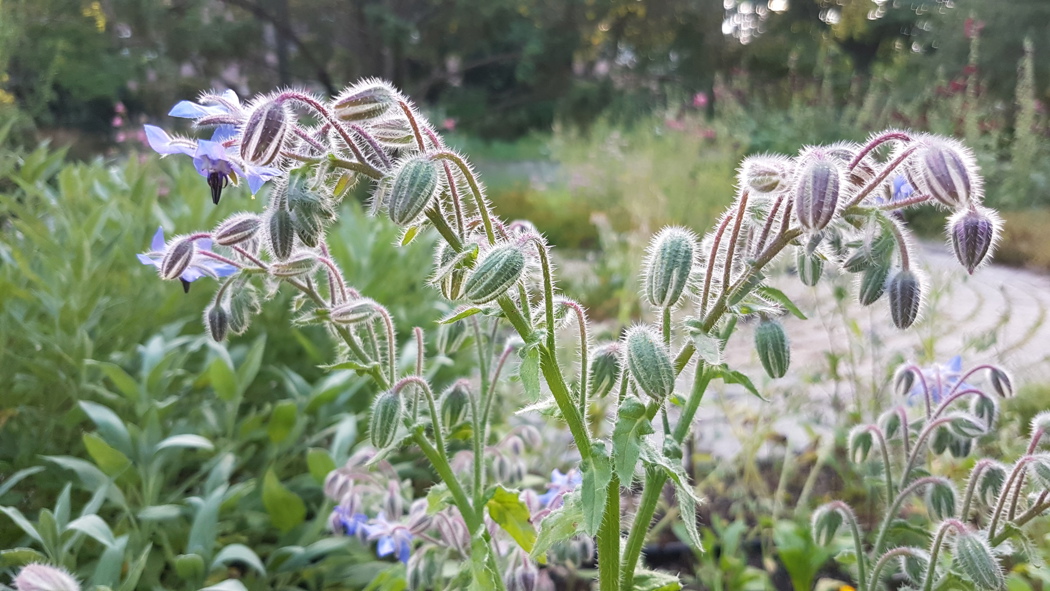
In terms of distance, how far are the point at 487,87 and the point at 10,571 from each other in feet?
48.3

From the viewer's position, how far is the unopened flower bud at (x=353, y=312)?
0.91 meters

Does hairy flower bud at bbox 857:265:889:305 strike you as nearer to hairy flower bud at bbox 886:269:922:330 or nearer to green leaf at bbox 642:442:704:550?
hairy flower bud at bbox 886:269:922:330

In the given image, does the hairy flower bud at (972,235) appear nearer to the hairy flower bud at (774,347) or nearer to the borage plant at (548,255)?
the borage plant at (548,255)

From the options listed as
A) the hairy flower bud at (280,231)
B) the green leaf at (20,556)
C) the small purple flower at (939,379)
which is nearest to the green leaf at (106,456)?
the green leaf at (20,556)

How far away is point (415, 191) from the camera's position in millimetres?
734

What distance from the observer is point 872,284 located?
0.89 metres

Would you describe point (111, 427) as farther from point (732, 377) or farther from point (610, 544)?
point (732, 377)

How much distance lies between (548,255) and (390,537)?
2.44 feet

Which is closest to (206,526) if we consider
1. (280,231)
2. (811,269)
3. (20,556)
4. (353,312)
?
(20,556)

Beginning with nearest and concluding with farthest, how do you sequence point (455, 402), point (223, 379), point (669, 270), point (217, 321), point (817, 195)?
point (817, 195) → point (669, 270) → point (217, 321) → point (455, 402) → point (223, 379)

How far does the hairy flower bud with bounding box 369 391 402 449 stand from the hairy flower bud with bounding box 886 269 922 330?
655 mm

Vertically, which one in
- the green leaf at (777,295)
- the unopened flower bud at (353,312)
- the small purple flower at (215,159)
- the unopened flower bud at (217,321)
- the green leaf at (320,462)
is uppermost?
the small purple flower at (215,159)

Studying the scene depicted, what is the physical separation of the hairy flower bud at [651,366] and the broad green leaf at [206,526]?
0.95 metres

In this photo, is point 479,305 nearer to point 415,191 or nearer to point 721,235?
point 415,191
